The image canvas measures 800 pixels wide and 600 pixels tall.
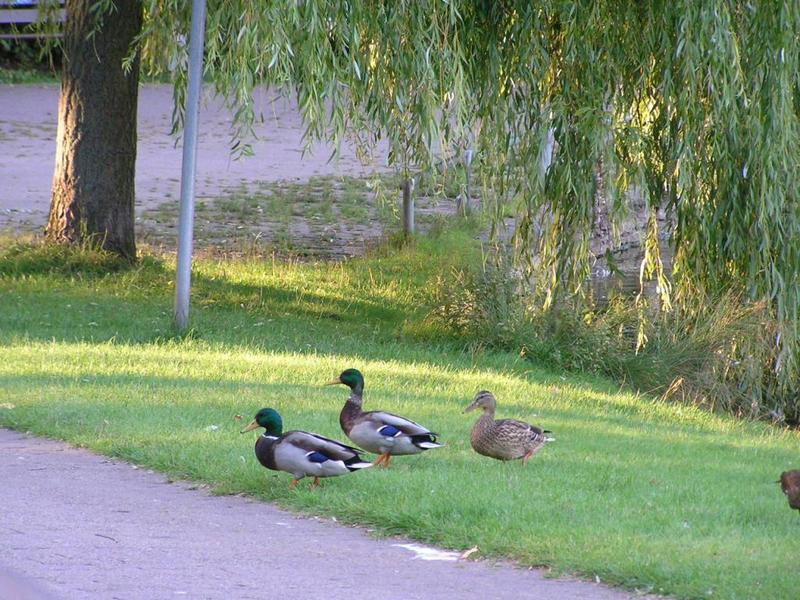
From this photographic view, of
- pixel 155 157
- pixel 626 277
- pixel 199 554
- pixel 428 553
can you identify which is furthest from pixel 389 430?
pixel 155 157

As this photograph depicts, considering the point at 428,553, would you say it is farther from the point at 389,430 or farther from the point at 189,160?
the point at 189,160

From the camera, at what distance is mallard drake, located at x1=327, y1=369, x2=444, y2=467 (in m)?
7.66

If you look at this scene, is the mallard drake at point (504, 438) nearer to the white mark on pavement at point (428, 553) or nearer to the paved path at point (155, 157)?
the white mark on pavement at point (428, 553)

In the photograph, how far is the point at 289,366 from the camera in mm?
11672

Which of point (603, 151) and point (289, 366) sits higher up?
point (603, 151)

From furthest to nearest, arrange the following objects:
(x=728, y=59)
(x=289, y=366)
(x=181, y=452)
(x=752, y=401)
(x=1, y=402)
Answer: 1. (x=752, y=401)
2. (x=289, y=366)
3. (x=728, y=59)
4. (x=1, y=402)
5. (x=181, y=452)

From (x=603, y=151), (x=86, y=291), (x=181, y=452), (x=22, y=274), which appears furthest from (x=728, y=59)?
(x=22, y=274)

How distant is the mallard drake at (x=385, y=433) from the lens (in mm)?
7664

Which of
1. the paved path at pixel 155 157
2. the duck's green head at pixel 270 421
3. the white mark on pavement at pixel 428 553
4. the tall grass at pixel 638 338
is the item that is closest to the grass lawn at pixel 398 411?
the white mark on pavement at pixel 428 553

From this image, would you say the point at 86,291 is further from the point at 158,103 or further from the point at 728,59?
the point at 158,103

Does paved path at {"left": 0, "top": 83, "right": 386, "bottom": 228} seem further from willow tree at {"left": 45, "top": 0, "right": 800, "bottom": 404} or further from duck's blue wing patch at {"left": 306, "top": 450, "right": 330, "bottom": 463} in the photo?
duck's blue wing patch at {"left": 306, "top": 450, "right": 330, "bottom": 463}

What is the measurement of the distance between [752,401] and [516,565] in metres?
8.30

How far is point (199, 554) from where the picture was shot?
6250 mm

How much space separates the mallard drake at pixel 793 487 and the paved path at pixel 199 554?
1.37 m
